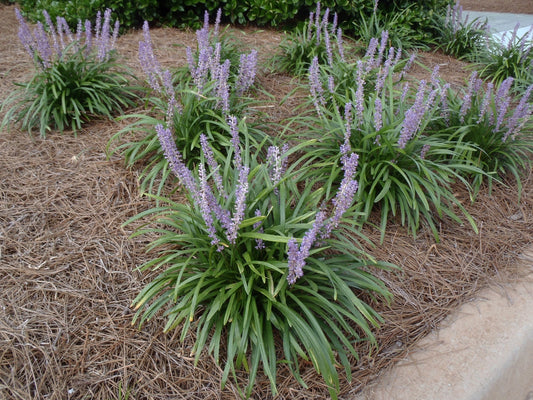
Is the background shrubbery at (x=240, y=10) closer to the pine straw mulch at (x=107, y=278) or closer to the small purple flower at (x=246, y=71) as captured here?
the small purple flower at (x=246, y=71)

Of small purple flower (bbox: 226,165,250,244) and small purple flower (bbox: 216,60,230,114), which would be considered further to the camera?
small purple flower (bbox: 216,60,230,114)

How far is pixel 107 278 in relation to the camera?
2447 millimetres

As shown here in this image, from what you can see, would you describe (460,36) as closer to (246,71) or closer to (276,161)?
(246,71)

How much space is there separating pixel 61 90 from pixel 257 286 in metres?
2.65

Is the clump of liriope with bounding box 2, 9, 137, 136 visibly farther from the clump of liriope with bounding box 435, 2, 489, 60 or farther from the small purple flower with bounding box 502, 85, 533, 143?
the clump of liriope with bounding box 435, 2, 489, 60

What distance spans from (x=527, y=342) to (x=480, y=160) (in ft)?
5.23

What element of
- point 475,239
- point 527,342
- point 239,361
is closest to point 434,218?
point 475,239

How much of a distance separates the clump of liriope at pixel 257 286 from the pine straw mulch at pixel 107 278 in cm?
14

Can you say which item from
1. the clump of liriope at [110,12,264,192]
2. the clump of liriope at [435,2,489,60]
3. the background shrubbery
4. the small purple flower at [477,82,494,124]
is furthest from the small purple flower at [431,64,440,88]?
the clump of liriope at [435,2,489,60]

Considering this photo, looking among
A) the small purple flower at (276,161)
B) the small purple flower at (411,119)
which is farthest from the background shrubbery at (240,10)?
the small purple flower at (276,161)

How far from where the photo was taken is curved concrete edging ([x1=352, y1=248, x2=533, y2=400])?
208 cm

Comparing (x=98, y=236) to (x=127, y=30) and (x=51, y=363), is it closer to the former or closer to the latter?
(x=51, y=363)

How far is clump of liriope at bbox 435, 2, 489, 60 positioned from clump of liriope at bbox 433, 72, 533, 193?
2466 mm

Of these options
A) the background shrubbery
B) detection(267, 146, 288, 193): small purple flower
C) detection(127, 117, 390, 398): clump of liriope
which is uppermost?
the background shrubbery
